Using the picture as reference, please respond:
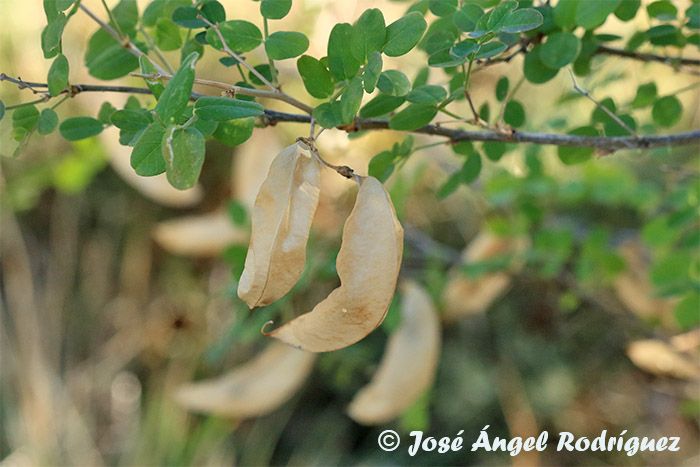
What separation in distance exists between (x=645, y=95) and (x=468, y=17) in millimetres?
188

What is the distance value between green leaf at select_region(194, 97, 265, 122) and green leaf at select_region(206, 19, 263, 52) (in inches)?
A: 2.2

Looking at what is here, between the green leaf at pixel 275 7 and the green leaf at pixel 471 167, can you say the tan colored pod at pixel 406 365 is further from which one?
the green leaf at pixel 275 7

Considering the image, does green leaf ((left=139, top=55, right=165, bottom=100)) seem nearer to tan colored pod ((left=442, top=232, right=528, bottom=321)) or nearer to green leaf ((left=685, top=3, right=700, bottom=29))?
green leaf ((left=685, top=3, right=700, bottom=29))

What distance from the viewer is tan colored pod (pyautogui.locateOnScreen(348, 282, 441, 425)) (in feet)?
2.27

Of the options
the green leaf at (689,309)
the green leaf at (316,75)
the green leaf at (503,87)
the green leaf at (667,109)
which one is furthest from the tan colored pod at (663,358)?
the green leaf at (316,75)

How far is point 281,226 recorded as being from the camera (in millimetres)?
214

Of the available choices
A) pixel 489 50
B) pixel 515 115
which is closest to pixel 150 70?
pixel 489 50

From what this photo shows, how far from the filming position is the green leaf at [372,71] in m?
0.23

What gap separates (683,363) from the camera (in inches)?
28.1

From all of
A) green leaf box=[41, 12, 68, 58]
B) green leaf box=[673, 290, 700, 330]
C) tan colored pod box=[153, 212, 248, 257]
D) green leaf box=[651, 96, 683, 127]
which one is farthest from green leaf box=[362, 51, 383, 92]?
tan colored pod box=[153, 212, 248, 257]

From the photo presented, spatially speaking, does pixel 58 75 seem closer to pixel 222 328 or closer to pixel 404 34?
pixel 404 34

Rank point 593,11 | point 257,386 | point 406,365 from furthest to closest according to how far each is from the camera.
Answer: point 257,386 → point 406,365 → point 593,11

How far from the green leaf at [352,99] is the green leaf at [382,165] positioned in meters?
0.06

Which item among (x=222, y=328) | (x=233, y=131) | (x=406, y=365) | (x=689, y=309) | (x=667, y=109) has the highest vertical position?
(x=233, y=131)
